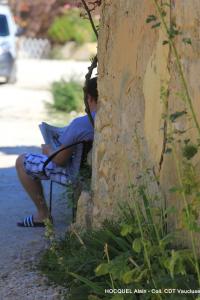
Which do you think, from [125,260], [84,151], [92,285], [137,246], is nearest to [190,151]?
[137,246]

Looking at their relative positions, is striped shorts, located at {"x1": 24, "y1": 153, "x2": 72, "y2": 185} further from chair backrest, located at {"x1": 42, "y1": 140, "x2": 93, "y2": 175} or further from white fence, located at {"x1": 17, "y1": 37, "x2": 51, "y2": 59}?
white fence, located at {"x1": 17, "y1": 37, "x2": 51, "y2": 59}

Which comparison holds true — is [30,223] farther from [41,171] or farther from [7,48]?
[7,48]

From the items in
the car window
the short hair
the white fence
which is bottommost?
the short hair

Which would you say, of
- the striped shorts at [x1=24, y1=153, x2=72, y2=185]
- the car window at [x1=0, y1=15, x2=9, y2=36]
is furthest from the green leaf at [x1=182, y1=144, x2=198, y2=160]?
the car window at [x1=0, y1=15, x2=9, y2=36]

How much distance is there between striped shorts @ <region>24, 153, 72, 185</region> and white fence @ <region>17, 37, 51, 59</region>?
24.2 m

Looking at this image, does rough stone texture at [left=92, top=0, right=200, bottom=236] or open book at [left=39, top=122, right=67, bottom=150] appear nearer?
rough stone texture at [left=92, top=0, right=200, bottom=236]

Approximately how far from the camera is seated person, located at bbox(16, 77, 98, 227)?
568 centimetres

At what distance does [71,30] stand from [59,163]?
24379 mm

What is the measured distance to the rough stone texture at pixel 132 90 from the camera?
4055 millimetres

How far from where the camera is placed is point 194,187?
12.1 feet

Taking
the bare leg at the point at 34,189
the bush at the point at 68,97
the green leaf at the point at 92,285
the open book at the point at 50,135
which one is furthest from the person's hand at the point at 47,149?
the bush at the point at 68,97

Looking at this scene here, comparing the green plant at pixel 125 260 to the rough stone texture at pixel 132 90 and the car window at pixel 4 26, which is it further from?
the car window at pixel 4 26

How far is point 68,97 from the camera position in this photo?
46.5 ft

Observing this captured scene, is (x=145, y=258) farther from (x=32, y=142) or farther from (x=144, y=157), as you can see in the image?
(x=32, y=142)
